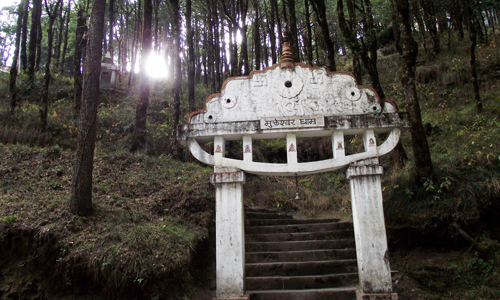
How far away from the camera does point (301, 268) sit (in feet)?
23.0

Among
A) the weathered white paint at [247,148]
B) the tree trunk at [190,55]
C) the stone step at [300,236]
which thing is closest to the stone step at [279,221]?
the stone step at [300,236]

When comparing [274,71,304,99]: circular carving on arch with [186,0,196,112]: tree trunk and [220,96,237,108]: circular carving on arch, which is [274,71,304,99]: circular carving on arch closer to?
[220,96,237,108]: circular carving on arch

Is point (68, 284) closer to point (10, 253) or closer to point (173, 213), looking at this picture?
point (10, 253)

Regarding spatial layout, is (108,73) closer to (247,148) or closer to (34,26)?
(34,26)

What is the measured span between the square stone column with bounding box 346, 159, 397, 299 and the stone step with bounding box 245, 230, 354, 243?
8.55 ft

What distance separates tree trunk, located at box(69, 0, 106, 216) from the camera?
6750 mm

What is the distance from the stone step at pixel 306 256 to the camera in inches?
292

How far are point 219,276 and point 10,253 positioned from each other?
13.4ft

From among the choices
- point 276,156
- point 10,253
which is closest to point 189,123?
point 10,253

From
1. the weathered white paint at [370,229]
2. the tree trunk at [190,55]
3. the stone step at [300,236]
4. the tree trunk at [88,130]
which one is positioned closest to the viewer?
the weathered white paint at [370,229]

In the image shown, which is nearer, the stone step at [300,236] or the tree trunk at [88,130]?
the tree trunk at [88,130]

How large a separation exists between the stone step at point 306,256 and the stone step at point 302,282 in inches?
28.8

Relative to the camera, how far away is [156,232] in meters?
6.55

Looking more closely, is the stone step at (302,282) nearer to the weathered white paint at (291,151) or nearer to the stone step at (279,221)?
the stone step at (279,221)
